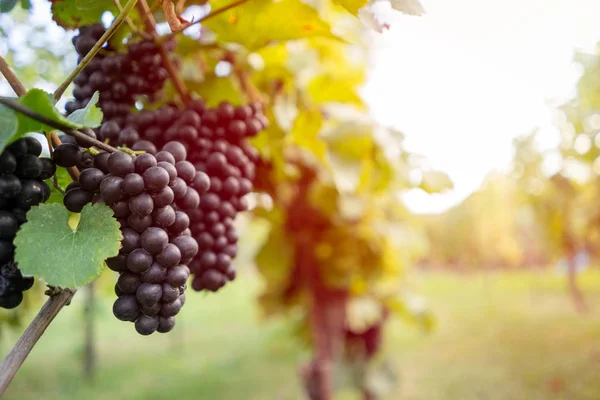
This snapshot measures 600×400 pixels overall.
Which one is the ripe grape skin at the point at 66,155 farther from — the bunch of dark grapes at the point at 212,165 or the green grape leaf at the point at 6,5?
the green grape leaf at the point at 6,5

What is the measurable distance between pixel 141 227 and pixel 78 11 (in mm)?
451

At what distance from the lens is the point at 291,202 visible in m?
2.12

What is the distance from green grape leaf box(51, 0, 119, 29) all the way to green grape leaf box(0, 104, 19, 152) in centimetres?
36

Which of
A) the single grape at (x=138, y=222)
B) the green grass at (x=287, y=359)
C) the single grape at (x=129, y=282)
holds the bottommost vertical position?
the green grass at (x=287, y=359)

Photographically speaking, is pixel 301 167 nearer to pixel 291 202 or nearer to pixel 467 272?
pixel 291 202

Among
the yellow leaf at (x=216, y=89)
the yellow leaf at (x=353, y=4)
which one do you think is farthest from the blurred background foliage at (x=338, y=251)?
the yellow leaf at (x=353, y=4)

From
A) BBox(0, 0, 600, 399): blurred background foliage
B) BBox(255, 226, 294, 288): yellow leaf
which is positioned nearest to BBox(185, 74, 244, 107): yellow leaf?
BBox(0, 0, 600, 399): blurred background foliage

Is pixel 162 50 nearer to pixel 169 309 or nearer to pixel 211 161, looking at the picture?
pixel 211 161

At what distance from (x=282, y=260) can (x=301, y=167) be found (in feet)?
1.48

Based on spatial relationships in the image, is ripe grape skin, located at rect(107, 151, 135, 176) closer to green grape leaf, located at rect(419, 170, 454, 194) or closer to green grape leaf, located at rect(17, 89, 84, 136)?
green grape leaf, located at rect(17, 89, 84, 136)

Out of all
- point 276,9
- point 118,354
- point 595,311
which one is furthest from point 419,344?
point 276,9

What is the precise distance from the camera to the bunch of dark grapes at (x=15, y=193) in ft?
1.64

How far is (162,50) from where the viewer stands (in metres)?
0.84

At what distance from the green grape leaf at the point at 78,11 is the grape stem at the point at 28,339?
0.47m
